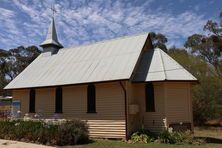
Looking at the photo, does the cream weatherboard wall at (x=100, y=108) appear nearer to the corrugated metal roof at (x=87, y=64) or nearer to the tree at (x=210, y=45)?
the corrugated metal roof at (x=87, y=64)

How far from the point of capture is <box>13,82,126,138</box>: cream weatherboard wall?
17.5 m

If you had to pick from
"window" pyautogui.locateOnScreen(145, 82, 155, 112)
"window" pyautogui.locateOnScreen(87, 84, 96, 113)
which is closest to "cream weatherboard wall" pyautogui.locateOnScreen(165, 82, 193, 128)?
"window" pyautogui.locateOnScreen(145, 82, 155, 112)

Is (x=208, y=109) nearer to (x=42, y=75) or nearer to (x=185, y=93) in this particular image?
(x=185, y=93)

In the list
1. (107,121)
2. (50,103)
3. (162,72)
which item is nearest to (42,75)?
(50,103)

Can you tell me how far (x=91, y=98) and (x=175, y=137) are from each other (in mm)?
5931

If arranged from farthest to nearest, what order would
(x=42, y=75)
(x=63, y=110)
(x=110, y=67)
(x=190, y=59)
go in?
1. (x=190, y=59)
2. (x=42, y=75)
3. (x=63, y=110)
4. (x=110, y=67)

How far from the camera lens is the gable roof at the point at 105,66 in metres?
17.9

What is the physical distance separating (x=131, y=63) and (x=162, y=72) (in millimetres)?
1929

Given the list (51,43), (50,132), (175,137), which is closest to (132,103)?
(175,137)

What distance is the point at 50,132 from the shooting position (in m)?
15.7

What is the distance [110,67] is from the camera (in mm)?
18828

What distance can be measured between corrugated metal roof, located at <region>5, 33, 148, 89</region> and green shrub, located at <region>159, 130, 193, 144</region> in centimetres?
378

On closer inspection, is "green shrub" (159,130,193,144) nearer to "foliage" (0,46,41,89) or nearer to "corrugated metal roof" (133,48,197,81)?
"corrugated metal roof" (133,48,197,81)

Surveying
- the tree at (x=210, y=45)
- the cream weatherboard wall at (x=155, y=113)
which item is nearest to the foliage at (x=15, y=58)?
the tree at (x=210, y=45)
